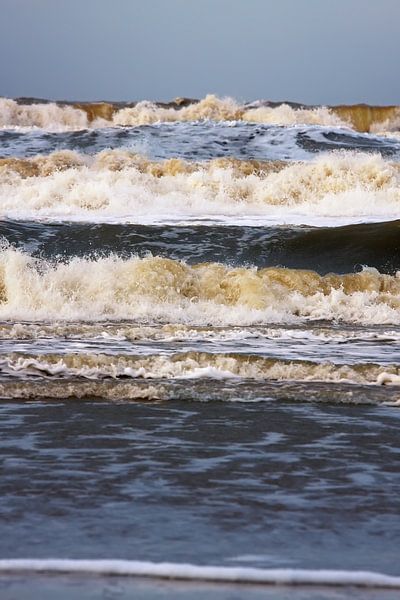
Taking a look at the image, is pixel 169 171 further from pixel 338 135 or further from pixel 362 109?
pixel 362 109

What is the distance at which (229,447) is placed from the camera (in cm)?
511

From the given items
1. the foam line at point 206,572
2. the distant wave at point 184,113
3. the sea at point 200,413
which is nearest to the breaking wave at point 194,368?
the sea at point 200,413

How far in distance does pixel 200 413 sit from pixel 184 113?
3722 centimetres

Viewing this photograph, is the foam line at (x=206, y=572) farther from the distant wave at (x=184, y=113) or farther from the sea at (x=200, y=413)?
the distant wave at (x=184, y=113)

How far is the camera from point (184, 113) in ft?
139

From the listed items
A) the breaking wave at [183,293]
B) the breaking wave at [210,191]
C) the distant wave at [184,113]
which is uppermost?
the distant wave at [184,113]

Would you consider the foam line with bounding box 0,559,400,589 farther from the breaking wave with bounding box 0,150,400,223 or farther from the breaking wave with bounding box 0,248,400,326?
the breaking wave with bounding box 0,150,400,223

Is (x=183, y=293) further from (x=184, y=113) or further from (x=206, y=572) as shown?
(x=184, y=113)

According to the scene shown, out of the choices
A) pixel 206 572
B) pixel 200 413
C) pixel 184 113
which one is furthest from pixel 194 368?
pixel 184 113

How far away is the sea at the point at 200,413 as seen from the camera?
3424 millimetres

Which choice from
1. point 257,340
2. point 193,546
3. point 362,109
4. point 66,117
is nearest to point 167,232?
point 257,340

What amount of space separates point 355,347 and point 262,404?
3048mm

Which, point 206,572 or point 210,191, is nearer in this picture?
point 206,572

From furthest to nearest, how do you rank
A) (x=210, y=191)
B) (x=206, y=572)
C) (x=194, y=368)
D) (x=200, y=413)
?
(x=210, y=191) → (x=194, y=368) → (x=200, y=413) → (x=206, y=572)
